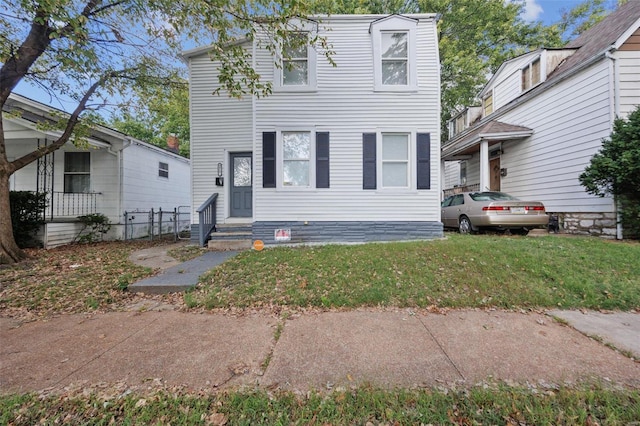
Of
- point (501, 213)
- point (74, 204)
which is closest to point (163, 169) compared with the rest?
point (74, 204)

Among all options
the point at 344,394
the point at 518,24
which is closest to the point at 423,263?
the point at 344,394

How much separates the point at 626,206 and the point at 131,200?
1545 centimetres

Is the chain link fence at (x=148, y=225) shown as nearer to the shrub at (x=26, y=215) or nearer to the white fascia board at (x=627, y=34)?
the shrub at (x=26, y=215)

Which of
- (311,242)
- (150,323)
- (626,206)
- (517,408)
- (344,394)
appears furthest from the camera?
(311,242)

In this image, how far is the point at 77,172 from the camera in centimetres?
978

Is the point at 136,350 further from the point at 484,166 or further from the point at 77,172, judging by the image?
the point at 484,166

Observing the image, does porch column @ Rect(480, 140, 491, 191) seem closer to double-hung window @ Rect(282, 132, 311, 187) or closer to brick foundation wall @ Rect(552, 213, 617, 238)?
brick foundation wall @ Rect(552, 213, 617, 238)

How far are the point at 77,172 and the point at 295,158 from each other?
8.45 metres

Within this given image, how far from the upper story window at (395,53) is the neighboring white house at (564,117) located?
4.49 metres

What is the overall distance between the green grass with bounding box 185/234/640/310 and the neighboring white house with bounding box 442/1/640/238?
3215mm

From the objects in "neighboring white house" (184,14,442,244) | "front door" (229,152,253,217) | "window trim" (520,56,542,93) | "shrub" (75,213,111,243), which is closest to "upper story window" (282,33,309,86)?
"neighboring white house" (184,14,442,244)

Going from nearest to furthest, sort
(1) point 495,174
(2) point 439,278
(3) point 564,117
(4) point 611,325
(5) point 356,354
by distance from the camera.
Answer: (5) point 356,354, (4) point 611,325, (2) point 439,278, (3) point 564,117, (1) point 495,174

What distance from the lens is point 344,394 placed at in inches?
79.5

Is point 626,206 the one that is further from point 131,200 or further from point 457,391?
point 131,200
